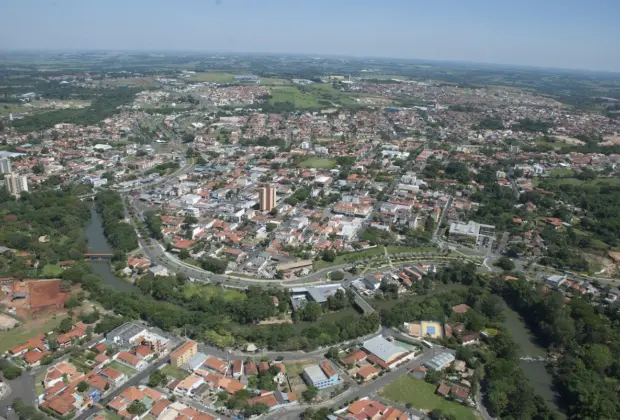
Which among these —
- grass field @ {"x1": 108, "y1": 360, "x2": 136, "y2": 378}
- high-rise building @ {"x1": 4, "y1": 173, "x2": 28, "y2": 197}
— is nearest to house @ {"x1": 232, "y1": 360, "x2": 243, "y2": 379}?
grass field @ {"x1": 108, "y1": 360, "x2": 136, "y2": 378}

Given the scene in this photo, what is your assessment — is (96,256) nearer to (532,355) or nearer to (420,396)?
(420,396)

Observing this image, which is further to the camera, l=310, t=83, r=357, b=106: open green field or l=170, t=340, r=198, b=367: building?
l=310, t=83, r=357, b=106: open green field

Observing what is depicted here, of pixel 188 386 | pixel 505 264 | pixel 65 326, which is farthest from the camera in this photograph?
pixel 505 264

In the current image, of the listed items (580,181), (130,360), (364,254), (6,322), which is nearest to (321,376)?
(130,360)

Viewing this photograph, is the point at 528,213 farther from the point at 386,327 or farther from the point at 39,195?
the point at 39,195

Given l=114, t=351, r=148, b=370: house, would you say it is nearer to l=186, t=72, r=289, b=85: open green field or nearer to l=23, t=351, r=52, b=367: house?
l=23, t=351, r=52, b=367: house

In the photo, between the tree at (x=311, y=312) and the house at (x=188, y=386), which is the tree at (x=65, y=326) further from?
the tree at (x=311, y=312)

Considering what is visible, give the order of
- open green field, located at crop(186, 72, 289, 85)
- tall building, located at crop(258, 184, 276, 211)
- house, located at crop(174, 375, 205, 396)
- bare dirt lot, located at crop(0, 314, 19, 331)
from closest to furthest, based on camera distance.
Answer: house, located at crop(174, 375, 205, 396) < bare dirt lot, located at crop(0, 314, 19, 331) < tall building, located at crop(258, 184, 276, 211) < open green field, located at crop(186, 72, 289, 85)
